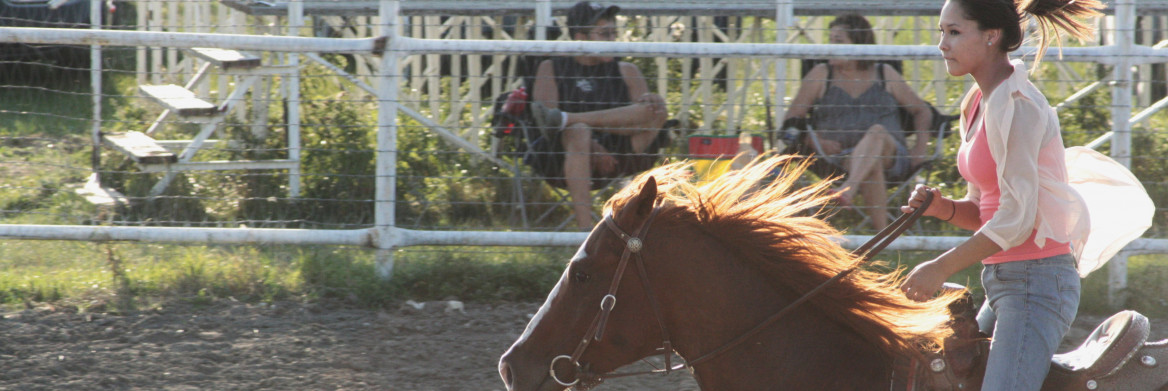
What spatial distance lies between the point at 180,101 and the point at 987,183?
6308 millimetres

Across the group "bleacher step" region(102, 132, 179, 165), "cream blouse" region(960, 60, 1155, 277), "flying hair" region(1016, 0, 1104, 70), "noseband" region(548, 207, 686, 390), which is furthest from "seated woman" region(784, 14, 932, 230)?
"bleacher step" region(102, 132, 179, 165)

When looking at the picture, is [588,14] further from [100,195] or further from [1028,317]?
[1028,317]

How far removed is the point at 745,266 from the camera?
2428 mm

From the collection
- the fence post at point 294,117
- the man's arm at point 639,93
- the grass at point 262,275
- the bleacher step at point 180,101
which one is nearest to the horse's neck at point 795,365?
the grass at point 262,275

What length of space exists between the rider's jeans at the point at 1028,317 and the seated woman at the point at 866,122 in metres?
3.29

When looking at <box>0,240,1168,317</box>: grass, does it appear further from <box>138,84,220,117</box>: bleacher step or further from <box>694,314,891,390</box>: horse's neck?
<box>694,314,891,390</box>: horse's neck

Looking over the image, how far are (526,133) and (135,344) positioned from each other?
2487 mm

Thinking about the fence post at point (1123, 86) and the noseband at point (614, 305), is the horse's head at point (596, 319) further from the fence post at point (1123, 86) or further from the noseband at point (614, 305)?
the fence post at point (1123, 86)

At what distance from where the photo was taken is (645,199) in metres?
2.32

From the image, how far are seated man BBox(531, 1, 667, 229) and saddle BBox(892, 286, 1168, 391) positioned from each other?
11.1 feet

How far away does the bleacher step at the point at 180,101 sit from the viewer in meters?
7.05

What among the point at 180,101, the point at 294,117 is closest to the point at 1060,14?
the point at 294,117

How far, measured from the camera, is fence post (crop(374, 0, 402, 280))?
17.3 feet

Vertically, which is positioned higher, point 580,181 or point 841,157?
point 841,157
